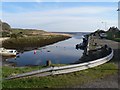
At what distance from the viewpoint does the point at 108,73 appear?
18.0 meters

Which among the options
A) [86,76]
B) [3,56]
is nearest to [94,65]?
[86,76]

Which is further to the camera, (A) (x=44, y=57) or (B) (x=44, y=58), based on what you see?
(A) (x=44, y=57)

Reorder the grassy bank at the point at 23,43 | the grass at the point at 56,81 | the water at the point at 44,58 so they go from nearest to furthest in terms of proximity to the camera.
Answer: the grass at the point at 56,81, the water at the point at 44,58, the grassy bank at the point at 23,43

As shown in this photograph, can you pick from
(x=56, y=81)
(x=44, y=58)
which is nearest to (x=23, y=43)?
(x=44, y=58)

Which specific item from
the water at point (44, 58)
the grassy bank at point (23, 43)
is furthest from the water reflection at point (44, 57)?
the grassy bank at point (23, 43)

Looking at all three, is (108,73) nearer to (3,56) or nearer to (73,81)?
(73,81)

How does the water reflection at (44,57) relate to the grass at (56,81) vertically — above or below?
below

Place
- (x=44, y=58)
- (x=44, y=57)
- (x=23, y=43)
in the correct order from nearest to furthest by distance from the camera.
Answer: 1. (x=44, y=58)
2. (x=44, y=57)
3. (x=23, y=43)

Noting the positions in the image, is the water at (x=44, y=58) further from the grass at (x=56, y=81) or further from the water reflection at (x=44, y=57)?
the grass at (x=56, y=81)

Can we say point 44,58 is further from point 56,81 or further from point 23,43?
point 23,43

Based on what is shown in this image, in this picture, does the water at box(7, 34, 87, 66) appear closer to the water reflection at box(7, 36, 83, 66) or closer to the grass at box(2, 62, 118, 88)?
the water reflection at box(7, 36, 83, 66)

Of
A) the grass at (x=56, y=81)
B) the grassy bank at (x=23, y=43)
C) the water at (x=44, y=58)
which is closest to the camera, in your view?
the grass at (x=56, y=81)

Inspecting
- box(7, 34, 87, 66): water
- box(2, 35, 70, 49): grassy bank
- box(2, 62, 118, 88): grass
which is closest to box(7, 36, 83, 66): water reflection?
box(7, 34, 87, 66): water

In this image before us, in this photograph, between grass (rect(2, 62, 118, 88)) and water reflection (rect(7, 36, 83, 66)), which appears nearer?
grass (rect(2, 62, 118, 88))
